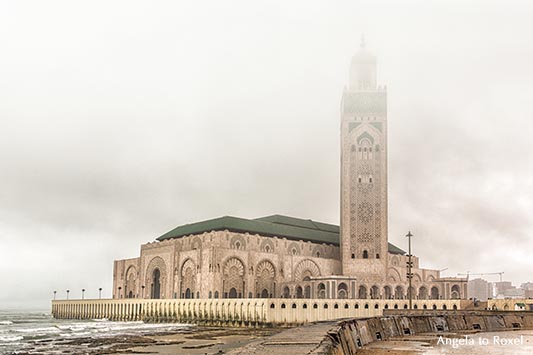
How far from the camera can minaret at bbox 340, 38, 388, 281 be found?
249ft

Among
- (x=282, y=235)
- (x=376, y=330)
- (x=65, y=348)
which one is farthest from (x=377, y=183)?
(x=376, y=330)

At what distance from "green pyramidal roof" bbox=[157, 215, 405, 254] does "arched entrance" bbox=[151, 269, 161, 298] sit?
5.94m

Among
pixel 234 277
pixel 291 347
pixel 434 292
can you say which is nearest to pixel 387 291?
pixel 434 292

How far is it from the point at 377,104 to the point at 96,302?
4779cm

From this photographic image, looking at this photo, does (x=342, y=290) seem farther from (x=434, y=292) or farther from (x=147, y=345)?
(x=147, y=345)

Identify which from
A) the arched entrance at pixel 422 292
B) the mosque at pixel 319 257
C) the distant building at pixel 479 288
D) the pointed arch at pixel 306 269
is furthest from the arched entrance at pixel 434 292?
the distant building at pixel 479 288

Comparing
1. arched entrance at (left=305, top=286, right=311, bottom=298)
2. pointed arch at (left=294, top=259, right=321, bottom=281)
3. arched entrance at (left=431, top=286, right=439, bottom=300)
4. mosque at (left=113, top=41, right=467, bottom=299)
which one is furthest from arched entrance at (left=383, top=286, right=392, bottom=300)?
pointed arch at (left=294, top=259, right=321, bottom=281)

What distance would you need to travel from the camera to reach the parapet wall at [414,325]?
15.5 metres

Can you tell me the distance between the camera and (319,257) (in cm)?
8344

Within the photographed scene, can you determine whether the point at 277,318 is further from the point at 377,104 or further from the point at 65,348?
the point at 377,104

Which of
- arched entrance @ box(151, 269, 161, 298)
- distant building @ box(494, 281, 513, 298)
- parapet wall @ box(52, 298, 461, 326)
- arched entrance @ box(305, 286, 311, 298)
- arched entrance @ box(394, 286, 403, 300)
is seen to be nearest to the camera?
parapet wall @ box(52, 298, 461, 326)

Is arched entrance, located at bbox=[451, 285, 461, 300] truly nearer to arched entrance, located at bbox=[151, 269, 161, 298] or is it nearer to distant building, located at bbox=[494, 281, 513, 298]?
arched entrance, located at bbox=[151, 269, 161, 298]

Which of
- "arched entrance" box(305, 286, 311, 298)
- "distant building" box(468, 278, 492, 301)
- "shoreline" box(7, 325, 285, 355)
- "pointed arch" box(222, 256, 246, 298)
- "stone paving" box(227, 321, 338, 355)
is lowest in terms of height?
"distant building" box(468, 278, 492, 301)

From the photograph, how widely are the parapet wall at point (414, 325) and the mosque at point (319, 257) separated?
154 feet
